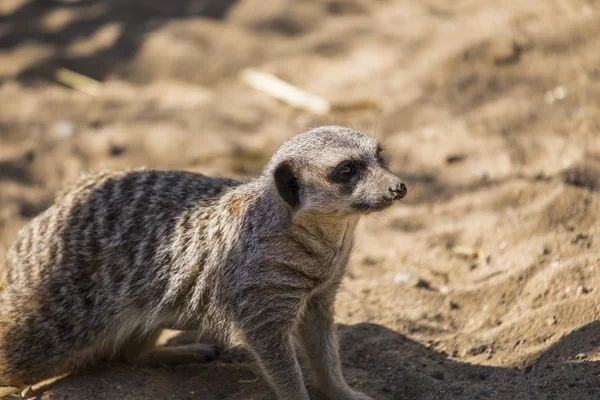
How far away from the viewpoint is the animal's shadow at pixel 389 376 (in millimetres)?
3062

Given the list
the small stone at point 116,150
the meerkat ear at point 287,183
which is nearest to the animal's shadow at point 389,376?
the meerkat ear at point 287,183

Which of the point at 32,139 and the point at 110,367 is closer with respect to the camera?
the point at 110,367

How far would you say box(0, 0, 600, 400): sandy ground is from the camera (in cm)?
347

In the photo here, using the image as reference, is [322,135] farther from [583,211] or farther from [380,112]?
[380,112]

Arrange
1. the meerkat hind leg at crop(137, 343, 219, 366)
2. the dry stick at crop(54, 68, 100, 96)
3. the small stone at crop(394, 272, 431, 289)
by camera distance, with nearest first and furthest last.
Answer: the meerkat hind leg at crop(137, 343, 219, 366), the small stone at crop(394, 272, 431, 289), the dry stick at crop(54, 68, 100, 96)

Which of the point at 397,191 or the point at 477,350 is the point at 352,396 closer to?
the point at 477,350

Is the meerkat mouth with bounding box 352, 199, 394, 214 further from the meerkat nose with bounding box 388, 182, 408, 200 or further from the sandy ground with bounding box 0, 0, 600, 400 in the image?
the sandy ground with bounding box 0, 0, 600, 400

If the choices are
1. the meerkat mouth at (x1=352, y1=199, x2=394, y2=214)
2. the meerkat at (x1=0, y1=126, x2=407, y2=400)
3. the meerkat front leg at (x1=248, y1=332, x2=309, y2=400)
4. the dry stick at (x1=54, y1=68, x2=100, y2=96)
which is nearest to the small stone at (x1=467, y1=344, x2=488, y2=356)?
the meerkat at (x1=0, y1=126, x2=407, y2=400)

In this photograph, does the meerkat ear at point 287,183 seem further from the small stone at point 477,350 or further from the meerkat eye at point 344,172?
the small stone at point 477,350

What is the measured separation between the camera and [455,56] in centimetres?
562

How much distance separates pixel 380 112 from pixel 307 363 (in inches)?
95.9

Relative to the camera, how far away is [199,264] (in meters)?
3.38

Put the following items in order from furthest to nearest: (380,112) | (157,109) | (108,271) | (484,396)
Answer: (157,109), (380,112), (108,271), (484,396)

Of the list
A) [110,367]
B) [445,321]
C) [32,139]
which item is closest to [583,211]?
[445,321]
